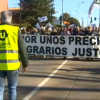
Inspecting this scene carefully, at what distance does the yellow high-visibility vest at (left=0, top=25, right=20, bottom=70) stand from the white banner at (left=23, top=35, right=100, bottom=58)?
38.4 ft

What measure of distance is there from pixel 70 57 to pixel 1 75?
12645 mm

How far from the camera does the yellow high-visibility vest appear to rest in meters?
5.00

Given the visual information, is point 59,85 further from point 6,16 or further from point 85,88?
point 6,16

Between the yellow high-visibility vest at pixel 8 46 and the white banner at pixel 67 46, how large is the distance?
11.7 meters

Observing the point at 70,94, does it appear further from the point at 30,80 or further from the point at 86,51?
the point at 86,51

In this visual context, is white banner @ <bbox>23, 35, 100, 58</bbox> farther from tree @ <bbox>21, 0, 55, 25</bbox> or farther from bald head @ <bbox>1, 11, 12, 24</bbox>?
tree @ <bbox>21, 0, 55, 25</bbox>

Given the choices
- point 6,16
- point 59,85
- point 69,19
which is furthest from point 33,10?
point 6,16

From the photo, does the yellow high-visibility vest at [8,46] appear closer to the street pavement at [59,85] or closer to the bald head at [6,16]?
the bald head at [6,16]

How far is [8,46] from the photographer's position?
500cm

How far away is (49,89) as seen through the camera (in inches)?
322

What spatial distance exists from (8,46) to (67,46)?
1196 centimetres

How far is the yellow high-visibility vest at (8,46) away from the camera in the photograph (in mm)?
5000

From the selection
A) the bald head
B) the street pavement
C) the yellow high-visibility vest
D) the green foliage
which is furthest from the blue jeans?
the green foliage

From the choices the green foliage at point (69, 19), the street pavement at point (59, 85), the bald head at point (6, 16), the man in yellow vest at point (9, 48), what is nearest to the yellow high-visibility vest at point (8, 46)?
the man in yellow vest at point (9, 48)
